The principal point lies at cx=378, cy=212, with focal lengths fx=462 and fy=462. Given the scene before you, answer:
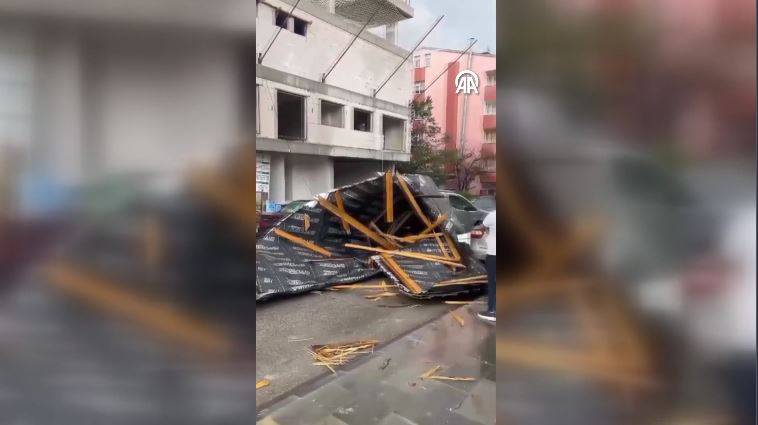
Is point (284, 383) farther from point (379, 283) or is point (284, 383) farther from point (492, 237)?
point (379, 283)

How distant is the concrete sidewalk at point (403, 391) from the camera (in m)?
3.29

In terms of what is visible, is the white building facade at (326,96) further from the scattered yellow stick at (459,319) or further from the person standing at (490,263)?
the person standing at (490,263)

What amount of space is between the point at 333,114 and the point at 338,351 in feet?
59.7

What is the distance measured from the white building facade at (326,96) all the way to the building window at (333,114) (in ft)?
0.15

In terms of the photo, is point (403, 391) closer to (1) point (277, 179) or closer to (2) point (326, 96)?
(1) point (277, 179)

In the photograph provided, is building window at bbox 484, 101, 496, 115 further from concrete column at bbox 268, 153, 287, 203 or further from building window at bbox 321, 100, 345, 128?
concrete column at bbox 268, 153, 287, 203

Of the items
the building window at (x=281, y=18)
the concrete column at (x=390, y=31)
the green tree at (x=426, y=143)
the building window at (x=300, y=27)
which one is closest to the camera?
the building window at (x=281, y=18)

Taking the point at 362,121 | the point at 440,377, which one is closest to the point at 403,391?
the point at 440,377

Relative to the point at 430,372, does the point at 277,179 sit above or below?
above

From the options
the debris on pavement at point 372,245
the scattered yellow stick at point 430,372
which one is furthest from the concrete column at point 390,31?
the scattered yellow stick at point 430,372

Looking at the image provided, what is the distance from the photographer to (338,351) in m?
4.64

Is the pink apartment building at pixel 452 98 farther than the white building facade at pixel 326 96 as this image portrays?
Yes
